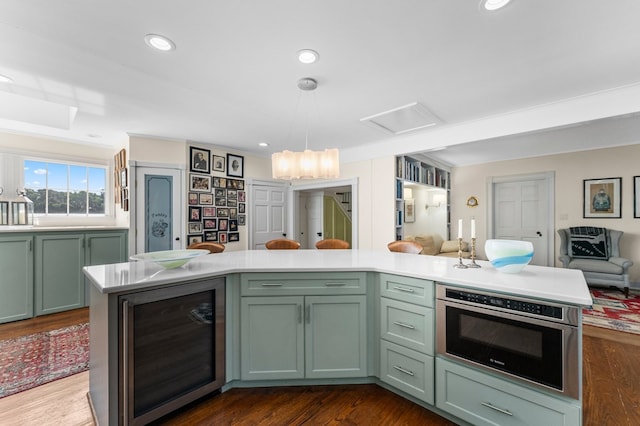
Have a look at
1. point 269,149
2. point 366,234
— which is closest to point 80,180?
point 269,149

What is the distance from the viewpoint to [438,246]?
5.91 meters

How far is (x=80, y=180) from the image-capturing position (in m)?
4.50

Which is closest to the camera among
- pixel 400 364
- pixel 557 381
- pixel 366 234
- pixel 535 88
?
pixel 557 381

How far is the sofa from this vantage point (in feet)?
17.9

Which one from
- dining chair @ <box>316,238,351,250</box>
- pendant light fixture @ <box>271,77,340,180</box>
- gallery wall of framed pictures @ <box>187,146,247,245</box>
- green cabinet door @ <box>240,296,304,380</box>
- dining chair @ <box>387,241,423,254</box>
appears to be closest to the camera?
green cabinet door @ <box>240,296,304,380</box>

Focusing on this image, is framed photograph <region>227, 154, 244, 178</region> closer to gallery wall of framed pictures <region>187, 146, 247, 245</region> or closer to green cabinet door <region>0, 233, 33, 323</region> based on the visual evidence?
gallery wall of framed pictures <region>187, 146, 247, 245</region>

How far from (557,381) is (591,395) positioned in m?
1.11

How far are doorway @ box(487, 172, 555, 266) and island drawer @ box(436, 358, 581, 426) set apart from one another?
210 inches

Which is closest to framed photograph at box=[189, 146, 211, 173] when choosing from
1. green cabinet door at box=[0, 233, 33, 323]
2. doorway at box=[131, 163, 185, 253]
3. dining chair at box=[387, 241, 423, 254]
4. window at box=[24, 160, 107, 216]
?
doorway at box=[131, 163, 185, 253]

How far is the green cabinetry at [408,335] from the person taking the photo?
69.4 inches

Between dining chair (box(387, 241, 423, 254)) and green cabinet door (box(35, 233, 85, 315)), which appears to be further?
green cabinet door (box(35, 233, 85, 315))

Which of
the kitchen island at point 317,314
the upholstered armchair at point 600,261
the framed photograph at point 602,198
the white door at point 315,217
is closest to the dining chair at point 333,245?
the kitchen island at point 317,314

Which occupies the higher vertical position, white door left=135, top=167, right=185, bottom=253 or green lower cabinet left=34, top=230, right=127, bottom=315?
white door left=135, top=167, right=185, bottom=253

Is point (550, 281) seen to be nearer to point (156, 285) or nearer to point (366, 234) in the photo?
point (156, 285)
